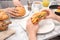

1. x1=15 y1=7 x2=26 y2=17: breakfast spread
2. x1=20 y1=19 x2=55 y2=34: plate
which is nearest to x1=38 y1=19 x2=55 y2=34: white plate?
x1=20 y1=19 x2=55 y2=34: plate

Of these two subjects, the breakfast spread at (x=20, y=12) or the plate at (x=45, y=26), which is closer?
the plate at (x=45, y=26)

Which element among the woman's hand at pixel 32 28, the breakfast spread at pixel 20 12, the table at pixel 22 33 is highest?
the breakfast spread at pixel 20 12

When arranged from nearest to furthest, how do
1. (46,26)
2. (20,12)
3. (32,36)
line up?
1. (32,36)
2. (46,26)
3. (20,12)

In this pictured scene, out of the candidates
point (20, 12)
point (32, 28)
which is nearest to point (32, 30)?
point (32, 28)

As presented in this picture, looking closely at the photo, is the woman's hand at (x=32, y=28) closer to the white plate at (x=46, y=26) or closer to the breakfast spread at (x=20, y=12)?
the white plate at (x=46, y=26)

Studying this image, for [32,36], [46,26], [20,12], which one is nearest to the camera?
[32,36]

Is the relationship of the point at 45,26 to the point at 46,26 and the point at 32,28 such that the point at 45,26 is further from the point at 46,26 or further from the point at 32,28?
the point at 32,28

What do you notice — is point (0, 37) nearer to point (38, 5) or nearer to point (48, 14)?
point (48, 14)

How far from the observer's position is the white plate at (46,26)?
3.42ft

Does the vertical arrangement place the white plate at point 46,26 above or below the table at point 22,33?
above

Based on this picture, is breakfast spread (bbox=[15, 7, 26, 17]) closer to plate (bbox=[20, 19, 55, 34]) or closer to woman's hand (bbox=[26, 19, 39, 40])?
plate (bbox=[20, 19, 55, 34])

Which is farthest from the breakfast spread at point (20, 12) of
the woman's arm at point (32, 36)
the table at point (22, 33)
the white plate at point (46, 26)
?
the woman's arm at point (32, 36)

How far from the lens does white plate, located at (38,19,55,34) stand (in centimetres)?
104

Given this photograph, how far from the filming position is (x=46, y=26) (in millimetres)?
Answer: 1101
